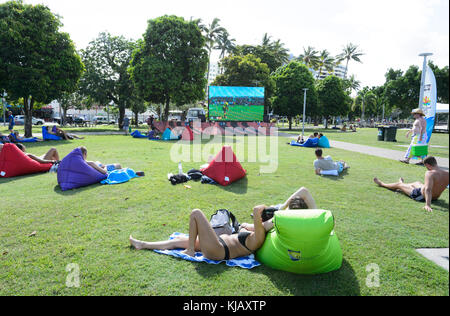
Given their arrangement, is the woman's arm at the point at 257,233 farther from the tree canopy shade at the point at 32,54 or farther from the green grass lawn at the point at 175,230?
the tree canopy shade at the point at 32,54

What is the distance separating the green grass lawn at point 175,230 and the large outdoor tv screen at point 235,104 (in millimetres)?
23886

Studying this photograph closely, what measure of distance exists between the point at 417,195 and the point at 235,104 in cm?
2728

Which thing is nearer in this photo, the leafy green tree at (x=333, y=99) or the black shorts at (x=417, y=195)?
the black shorts at (x=417, y=195)

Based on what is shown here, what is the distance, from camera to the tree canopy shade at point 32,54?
18141mm

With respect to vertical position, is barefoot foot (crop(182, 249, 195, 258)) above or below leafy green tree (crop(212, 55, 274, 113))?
below

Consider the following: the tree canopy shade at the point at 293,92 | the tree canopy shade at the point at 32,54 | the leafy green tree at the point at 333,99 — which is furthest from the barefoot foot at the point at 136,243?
the leafy green tree at the point at 333,99

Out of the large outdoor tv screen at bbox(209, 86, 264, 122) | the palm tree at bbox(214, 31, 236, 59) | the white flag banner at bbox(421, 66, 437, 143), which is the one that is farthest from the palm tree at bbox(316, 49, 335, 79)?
the white flag banner at bbox(421, 66, 437, 143)

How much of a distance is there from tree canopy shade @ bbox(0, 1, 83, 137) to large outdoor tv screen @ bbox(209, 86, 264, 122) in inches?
602

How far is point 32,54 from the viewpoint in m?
18.7

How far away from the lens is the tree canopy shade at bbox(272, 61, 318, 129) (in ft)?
124

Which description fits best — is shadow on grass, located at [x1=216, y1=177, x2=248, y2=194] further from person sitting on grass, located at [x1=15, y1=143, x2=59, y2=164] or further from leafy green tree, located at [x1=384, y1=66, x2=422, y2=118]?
leafy green tree, located at [x1=384, y1=66, x2=422, y2=118]
